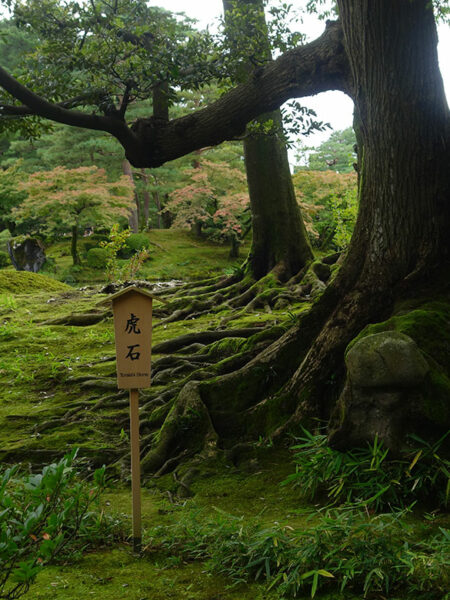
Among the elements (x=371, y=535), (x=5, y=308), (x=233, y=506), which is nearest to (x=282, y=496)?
(x=233, y=506)

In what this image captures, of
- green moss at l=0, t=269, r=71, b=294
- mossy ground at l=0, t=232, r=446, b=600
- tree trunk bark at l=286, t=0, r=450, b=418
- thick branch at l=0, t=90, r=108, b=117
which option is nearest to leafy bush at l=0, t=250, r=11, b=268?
green moss at l=0, t=269, r=71, b=294

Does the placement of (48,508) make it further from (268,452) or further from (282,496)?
(268,452)

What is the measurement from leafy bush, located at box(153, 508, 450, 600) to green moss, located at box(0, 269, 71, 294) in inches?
466

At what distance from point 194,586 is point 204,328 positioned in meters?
5.59

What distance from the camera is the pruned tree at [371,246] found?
13.6ft

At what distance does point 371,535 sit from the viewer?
7.88 feet

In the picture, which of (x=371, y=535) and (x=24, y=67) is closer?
(x=371, y=535)

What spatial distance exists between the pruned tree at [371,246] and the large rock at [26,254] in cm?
1465

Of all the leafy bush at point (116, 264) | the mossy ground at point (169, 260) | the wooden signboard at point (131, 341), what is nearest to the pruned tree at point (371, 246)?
the wooden signboard at point (131, 341)

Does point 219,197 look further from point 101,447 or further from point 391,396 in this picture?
point 391,396

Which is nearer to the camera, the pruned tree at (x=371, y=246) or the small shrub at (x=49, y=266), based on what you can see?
the pruned tree at (x=371, y=246)

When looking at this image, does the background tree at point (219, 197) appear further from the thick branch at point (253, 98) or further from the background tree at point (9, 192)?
the thick branch at point (253, 98)

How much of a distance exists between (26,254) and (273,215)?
12.2 meters

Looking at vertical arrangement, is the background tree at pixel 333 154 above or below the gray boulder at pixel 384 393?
above
